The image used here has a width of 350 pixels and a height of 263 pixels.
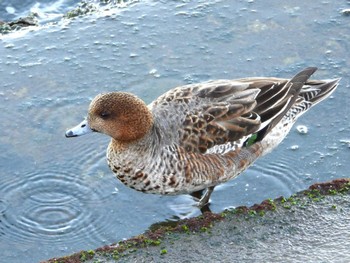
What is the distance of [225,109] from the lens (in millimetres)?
6703

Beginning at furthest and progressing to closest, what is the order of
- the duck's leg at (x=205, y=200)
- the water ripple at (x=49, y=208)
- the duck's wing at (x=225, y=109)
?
1. the duck's leg at (x=205, y=200)
2. the duck's wing at (x=225, y=109)
3. the water ripple at (x=49, y=208)

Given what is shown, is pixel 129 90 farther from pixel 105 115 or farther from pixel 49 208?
pixel 49 208

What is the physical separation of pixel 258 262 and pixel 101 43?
411 centimetres

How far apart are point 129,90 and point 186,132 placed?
155 cm

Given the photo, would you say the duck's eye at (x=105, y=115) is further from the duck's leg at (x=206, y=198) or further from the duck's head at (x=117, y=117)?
the duck's leg at (x=206, y=198)

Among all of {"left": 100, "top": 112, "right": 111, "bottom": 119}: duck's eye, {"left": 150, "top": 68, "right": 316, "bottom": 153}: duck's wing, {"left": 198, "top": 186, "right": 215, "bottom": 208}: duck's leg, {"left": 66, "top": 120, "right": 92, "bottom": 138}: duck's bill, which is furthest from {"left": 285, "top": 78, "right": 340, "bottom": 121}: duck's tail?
{"left": 66, "top": 120, "right": 92, "bottom": 138}: duck's bill

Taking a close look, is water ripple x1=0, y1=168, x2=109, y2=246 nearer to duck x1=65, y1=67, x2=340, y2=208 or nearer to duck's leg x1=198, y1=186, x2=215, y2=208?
duck x1=65, y1=67, x2=340, y2=208

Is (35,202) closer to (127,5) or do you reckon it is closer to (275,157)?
(275,157)

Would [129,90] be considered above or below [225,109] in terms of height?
below

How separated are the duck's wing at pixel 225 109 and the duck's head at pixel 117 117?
234mm

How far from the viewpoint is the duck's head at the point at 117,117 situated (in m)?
6.43

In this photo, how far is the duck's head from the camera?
21.1 ft

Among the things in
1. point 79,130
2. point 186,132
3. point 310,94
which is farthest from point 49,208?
point 310,94

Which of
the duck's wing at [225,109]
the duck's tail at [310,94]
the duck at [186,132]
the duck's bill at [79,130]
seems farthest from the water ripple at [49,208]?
the duck's tail at [310,94]
